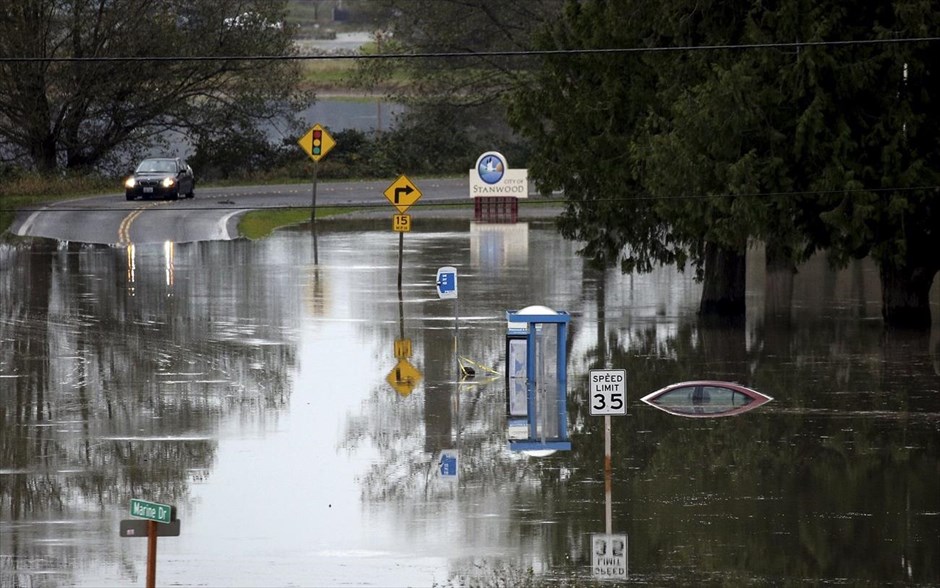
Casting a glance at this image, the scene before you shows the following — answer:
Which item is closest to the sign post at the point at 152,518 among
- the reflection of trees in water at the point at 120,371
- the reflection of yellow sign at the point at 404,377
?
the reflection of trees in water at the point at 120,371

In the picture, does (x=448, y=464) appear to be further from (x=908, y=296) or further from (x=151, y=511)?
(x=908, y=296)

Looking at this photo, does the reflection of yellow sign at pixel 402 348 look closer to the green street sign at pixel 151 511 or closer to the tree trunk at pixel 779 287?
the tree trunk at pixel 779 287

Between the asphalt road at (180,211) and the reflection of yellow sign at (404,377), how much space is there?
1618cm

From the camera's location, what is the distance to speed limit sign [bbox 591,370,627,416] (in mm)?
19891

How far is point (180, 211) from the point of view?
59.9 m

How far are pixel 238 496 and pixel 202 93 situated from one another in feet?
173

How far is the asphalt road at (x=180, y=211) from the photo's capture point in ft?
176

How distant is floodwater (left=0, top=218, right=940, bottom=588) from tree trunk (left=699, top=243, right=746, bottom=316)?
25.6 inches

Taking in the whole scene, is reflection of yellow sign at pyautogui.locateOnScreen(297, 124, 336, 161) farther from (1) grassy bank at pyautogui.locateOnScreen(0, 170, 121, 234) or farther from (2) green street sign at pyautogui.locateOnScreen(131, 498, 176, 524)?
(2) green street sign at pyautogui.locateOnScreen(131, 498, 176, 524)

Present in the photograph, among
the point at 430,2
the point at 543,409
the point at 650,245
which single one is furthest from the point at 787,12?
the point at 430,2

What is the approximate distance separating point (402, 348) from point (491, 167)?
28.5m

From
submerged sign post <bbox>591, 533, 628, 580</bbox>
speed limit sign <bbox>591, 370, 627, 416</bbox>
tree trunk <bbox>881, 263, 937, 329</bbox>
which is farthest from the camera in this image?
tree trunk <bbox>881, 263, 937, 329</bbox>

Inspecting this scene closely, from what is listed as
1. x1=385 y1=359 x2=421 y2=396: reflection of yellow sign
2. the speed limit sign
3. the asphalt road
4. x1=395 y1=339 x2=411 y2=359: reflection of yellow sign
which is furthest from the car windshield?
the speed limit sign

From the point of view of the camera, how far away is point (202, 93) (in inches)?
2837
